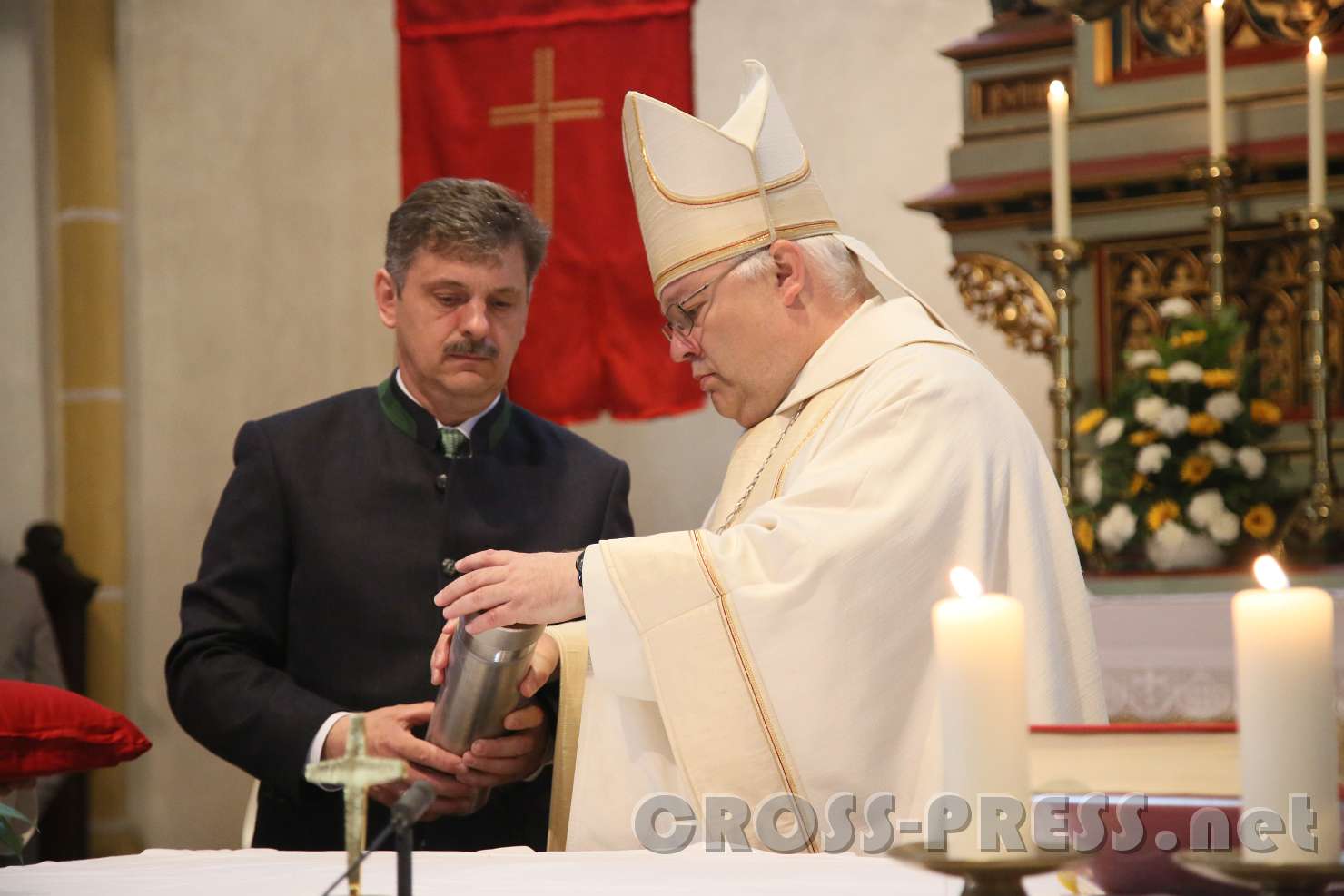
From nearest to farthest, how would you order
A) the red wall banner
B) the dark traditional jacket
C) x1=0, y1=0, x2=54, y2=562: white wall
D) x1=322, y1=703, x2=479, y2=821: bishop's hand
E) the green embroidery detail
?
x1=322, y1=703, x2=479, y2=821: bishop's hand
the dark traditional jacket
the green embroidery detail
the red wall banner
x1=0, y1=0, x2=54, y2=562: white wall

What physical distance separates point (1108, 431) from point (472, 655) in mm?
2478

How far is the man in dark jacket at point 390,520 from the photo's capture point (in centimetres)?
325

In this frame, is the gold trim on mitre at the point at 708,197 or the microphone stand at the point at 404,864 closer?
the microphone stand at the point at 404,864

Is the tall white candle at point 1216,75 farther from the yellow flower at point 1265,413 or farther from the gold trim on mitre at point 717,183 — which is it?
the gold trim on mitre at point 717,183

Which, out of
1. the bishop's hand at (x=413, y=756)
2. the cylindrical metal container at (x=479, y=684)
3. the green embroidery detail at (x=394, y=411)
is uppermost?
the green embroidery detail at (x=394, y=411)

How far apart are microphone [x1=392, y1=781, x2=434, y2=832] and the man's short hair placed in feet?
7.31

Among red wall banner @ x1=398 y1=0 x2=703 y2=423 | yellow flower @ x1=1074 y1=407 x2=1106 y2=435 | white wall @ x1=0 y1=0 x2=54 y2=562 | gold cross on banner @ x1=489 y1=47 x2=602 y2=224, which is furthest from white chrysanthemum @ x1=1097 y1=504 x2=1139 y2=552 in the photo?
white wall @ x1=0 y1=0 x2=54 y2=562

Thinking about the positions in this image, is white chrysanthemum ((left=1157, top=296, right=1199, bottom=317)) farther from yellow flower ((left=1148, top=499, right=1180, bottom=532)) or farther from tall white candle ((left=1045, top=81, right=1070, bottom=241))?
yellow flower ((left=1148, top=499, right=1180, bottom=532))

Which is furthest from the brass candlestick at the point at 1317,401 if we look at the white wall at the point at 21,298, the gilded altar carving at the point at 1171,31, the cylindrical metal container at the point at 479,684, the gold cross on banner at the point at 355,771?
the white wall at the point at 21,298

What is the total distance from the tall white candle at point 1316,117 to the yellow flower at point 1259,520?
837mm

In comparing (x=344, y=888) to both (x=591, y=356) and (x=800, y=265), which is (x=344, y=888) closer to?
(x=800, y=265)

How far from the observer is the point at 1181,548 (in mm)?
4395

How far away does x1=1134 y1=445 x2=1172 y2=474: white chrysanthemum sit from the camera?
4344mm

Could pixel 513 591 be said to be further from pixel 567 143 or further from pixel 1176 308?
pixel 567 143
